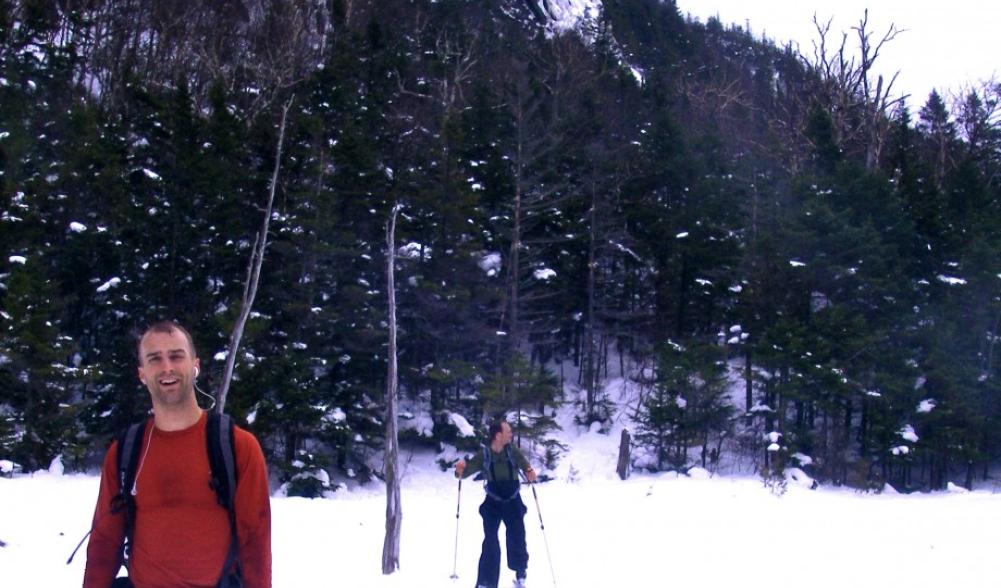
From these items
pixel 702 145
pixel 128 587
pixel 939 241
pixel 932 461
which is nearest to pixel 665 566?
pixel 128 587

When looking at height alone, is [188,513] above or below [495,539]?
above

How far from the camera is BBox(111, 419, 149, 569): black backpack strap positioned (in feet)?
11.1

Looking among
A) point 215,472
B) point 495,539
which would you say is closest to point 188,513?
point 215,472

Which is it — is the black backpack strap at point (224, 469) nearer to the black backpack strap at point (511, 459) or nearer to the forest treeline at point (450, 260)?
the black backpack strap at point (511, 459)

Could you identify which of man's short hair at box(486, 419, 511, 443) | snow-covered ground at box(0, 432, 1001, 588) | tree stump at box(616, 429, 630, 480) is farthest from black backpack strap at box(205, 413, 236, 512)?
tree stump at box(616, 429, 630, 480)

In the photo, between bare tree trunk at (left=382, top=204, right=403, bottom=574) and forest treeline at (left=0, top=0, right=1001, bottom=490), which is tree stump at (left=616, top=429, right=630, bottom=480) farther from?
bare tree trunk at (left=382, top=204, right=403, bottom=574)

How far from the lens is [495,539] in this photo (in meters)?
8.79

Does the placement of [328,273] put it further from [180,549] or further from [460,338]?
[180,549]

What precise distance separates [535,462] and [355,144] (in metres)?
11.4

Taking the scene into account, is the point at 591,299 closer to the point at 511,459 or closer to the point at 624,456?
the point at 624,456

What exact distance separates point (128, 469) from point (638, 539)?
9842mm

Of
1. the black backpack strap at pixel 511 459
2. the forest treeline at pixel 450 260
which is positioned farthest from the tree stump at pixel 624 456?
the black backpack strap at pixel 511 459

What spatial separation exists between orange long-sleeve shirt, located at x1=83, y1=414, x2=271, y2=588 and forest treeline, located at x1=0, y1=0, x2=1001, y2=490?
19.4 metres

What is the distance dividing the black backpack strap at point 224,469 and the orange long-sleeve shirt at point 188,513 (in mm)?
19
